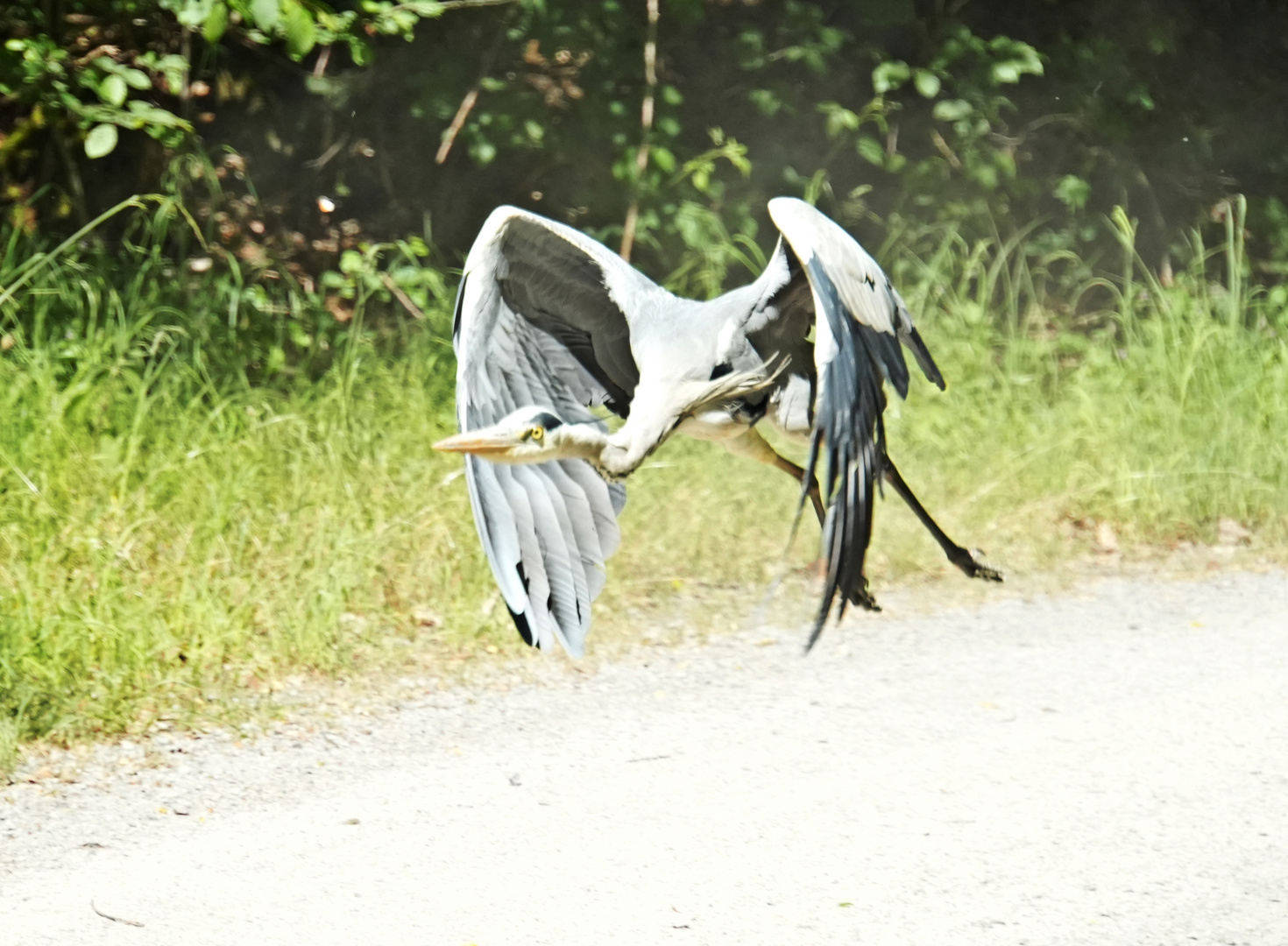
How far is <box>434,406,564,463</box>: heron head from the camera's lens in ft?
7.45

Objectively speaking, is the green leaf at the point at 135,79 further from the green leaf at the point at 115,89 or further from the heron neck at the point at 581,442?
the heron neck at the point at 581,442

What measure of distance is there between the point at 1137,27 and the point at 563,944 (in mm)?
6519

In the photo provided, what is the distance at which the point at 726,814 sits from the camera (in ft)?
11.5

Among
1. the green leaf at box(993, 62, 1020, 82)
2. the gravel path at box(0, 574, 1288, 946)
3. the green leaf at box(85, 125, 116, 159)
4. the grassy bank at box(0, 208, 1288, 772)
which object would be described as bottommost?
the gravel path at box(0, 574, 1288, 946)

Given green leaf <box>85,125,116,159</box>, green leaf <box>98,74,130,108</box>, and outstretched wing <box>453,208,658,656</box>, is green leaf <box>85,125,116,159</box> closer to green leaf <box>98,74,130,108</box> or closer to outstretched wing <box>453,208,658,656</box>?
green leaf <box>98,74,130,108</box>

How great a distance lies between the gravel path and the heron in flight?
65cm

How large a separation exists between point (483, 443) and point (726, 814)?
157 cm

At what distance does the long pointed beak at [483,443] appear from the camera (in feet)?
7.30

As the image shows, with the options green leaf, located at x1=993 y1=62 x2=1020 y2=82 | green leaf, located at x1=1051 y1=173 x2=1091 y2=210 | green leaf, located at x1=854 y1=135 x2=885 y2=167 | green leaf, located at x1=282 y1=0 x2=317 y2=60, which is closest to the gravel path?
green leaf, located at x1=282 y1=0 x2=317 y2=60

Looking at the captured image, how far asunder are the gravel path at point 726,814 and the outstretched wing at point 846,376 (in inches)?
34.0

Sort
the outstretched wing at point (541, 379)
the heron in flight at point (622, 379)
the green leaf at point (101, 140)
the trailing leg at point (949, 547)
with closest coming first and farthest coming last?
the heron in flight at point (622, 379) < the outstretched wing at point (541, 379) < the trailing leg at point (949, 547) < the green leaf at point (101, 140)

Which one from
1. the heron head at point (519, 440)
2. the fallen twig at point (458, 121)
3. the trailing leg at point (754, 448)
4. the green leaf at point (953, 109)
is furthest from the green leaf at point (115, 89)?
the green leaf at point (953, 109)

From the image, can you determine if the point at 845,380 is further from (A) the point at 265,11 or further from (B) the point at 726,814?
(A) the point at 265,11

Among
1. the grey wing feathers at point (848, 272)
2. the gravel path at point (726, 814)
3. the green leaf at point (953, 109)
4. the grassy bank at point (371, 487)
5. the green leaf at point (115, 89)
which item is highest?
the green leaf at point (953, 109)
